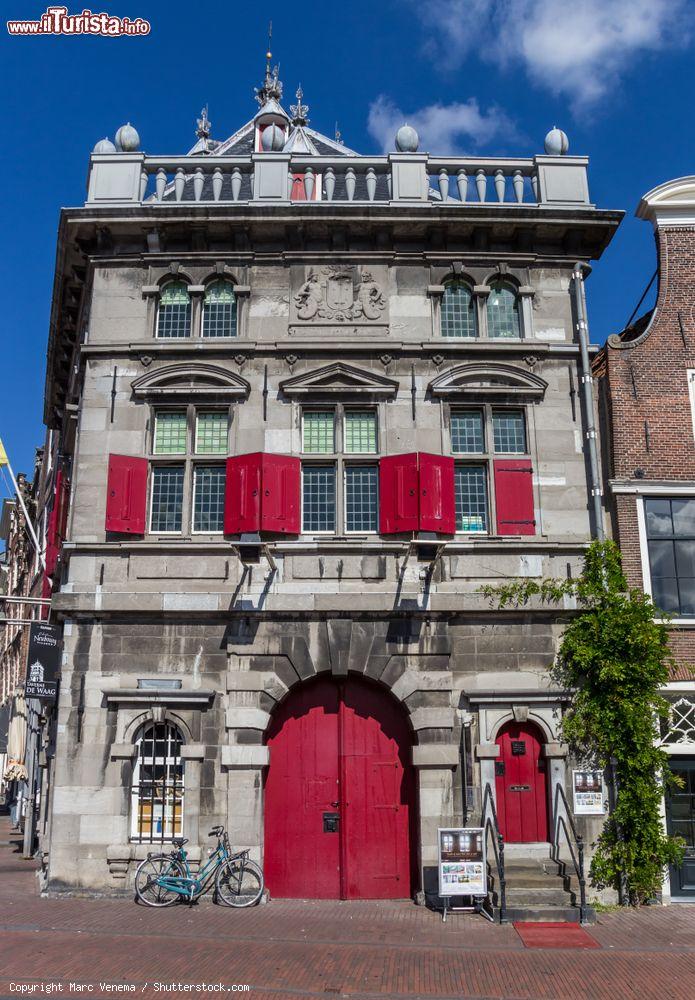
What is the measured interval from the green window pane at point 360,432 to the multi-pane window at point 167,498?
2.98 metres

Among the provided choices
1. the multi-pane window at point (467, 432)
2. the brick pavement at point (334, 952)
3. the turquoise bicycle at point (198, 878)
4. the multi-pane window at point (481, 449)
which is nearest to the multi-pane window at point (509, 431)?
the multi-pane window at point (481, 449)

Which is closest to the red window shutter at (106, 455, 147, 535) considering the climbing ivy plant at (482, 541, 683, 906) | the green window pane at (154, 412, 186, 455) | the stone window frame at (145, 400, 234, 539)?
the stone window frame at (145, 400, 234, 539)

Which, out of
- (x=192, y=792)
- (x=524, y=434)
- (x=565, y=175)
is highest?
(x=565, y=175)

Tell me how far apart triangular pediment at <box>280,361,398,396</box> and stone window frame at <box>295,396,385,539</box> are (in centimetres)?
17

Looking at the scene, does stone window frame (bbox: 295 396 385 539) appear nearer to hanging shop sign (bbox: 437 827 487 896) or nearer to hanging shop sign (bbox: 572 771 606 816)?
hanging shop sign (bbox: 437 827 487 896)

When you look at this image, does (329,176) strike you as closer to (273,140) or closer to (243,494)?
(273,140)

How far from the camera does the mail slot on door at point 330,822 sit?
45.2ft

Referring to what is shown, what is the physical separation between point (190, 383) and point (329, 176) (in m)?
4.60

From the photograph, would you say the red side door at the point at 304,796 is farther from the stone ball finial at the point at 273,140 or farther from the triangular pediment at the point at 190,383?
the stone ball finial at the point at 273,140

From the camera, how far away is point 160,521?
14961 mm

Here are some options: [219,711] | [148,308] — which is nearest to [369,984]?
[219,711]

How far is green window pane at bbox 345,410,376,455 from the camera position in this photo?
15211 millimetres

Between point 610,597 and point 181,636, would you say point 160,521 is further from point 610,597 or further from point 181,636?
point 610,597

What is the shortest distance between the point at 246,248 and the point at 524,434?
606cm
